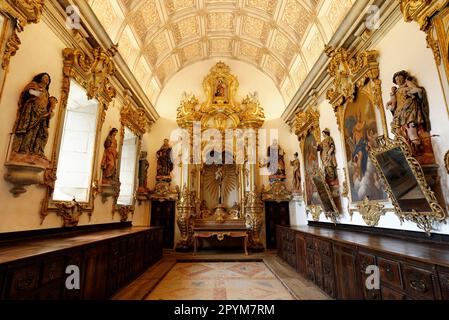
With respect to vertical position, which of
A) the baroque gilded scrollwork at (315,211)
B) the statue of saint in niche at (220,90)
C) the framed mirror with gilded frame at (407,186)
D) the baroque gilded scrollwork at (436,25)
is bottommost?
the baroque gilded scrollwork at (315,211)

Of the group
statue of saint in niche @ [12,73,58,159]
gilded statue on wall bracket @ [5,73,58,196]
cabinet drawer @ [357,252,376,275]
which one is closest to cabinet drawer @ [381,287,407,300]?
cabinet drawer @ [357,252,376,275]

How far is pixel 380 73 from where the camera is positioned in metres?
4.63

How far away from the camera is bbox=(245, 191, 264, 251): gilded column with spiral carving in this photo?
932 centimetres

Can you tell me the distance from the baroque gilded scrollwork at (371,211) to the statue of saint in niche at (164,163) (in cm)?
730

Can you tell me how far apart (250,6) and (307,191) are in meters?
7.14

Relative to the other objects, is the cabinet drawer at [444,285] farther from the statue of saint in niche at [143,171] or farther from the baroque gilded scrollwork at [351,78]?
the statue of saint in niche at [143,171]

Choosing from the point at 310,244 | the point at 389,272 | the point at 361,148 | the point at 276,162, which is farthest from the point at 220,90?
the point at 389,272

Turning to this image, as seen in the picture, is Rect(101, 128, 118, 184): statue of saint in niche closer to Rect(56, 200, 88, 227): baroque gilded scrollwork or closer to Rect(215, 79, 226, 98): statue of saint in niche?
Rect(56, 200, 88, 227): baroque gilded scrollwork

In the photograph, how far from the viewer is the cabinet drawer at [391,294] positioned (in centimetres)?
254

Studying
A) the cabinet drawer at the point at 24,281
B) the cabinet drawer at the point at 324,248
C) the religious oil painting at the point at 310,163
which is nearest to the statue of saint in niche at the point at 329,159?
the religious oil painting at the point at 310,163

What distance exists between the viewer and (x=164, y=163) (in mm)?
9961

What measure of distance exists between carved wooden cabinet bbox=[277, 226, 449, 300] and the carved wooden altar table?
11.0 feet

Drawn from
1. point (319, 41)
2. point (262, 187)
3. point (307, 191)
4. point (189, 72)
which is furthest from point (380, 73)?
point (189, 72)

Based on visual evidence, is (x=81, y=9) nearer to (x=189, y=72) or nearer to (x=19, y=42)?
→ (x=19, y=42)
